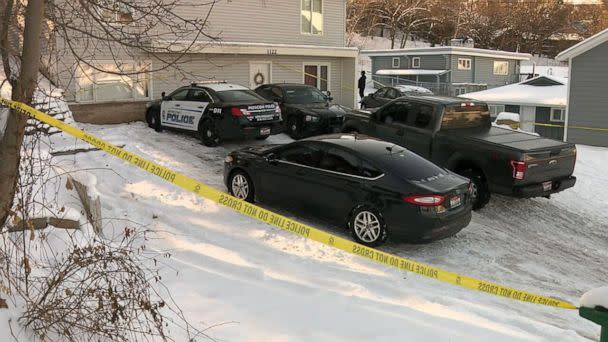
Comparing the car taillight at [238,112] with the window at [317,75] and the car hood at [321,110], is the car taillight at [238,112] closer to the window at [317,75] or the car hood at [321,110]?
the car hood at [321,110]

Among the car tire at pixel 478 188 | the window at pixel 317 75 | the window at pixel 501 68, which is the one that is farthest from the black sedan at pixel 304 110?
the window at pixel 501 68

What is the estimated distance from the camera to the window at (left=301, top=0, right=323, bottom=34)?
22.6 metres

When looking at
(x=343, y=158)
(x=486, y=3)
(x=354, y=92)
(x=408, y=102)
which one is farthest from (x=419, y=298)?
(x=486, y=3)

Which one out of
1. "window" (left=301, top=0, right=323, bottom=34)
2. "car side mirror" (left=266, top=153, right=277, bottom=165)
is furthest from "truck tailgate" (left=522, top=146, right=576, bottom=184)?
"window" (left=301, top=0, right=323, bottom=34)

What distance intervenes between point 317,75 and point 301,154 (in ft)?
48.2

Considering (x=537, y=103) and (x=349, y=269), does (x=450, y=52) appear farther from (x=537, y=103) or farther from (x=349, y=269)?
(x=349, y=269)

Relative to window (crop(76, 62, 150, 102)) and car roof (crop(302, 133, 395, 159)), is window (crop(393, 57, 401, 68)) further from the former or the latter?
car roof (crop(302, 133, 395, 159))

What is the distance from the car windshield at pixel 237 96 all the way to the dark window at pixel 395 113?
142 inches

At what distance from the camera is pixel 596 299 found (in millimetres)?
2920

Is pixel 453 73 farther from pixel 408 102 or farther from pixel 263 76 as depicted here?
pixel 408 102

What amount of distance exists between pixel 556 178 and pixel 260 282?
6880 mm

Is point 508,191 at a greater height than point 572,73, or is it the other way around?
point 572,73

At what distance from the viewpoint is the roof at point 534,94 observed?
25281 millimetres

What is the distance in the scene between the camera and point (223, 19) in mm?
20031
